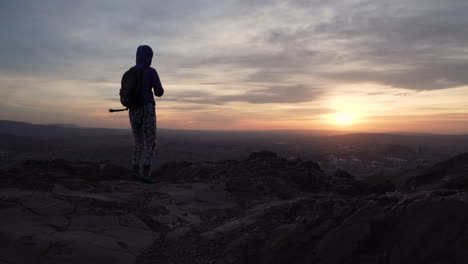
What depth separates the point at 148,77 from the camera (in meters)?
6.43

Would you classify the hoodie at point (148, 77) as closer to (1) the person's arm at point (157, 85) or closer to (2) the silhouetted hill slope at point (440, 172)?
(1) the person's arm at point (157, 85)

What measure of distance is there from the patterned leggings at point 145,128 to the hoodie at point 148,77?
24 centimetres

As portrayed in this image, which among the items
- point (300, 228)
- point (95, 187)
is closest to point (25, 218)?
point (95, 187)

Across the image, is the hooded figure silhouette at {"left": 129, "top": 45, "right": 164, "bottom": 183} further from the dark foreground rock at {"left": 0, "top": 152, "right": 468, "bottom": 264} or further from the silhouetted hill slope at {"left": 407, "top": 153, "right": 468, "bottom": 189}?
the silhouetted hill slope at {"left": 407, "top": 153, "right": 468, "bottom": 189}

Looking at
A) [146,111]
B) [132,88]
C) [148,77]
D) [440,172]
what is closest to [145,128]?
[146,111]

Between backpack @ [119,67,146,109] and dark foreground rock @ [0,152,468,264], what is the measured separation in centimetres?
185

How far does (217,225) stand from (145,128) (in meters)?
3.53

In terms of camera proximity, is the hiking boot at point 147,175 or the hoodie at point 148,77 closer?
the hoodie at point 148,77

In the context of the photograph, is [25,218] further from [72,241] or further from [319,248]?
[319,248]

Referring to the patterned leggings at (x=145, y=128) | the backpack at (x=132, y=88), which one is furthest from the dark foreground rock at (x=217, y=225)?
the backpack at (x=132, y=88)

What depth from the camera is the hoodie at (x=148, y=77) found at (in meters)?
6.43

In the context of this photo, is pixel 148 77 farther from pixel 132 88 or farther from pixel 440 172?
pixel 440 172

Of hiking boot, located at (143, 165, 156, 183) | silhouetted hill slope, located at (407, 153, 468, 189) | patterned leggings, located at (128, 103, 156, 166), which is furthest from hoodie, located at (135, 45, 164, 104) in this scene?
silhouetted hill slope, located at (407, 153, 468, 189)

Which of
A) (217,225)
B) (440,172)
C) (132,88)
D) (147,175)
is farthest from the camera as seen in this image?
(147,175)
